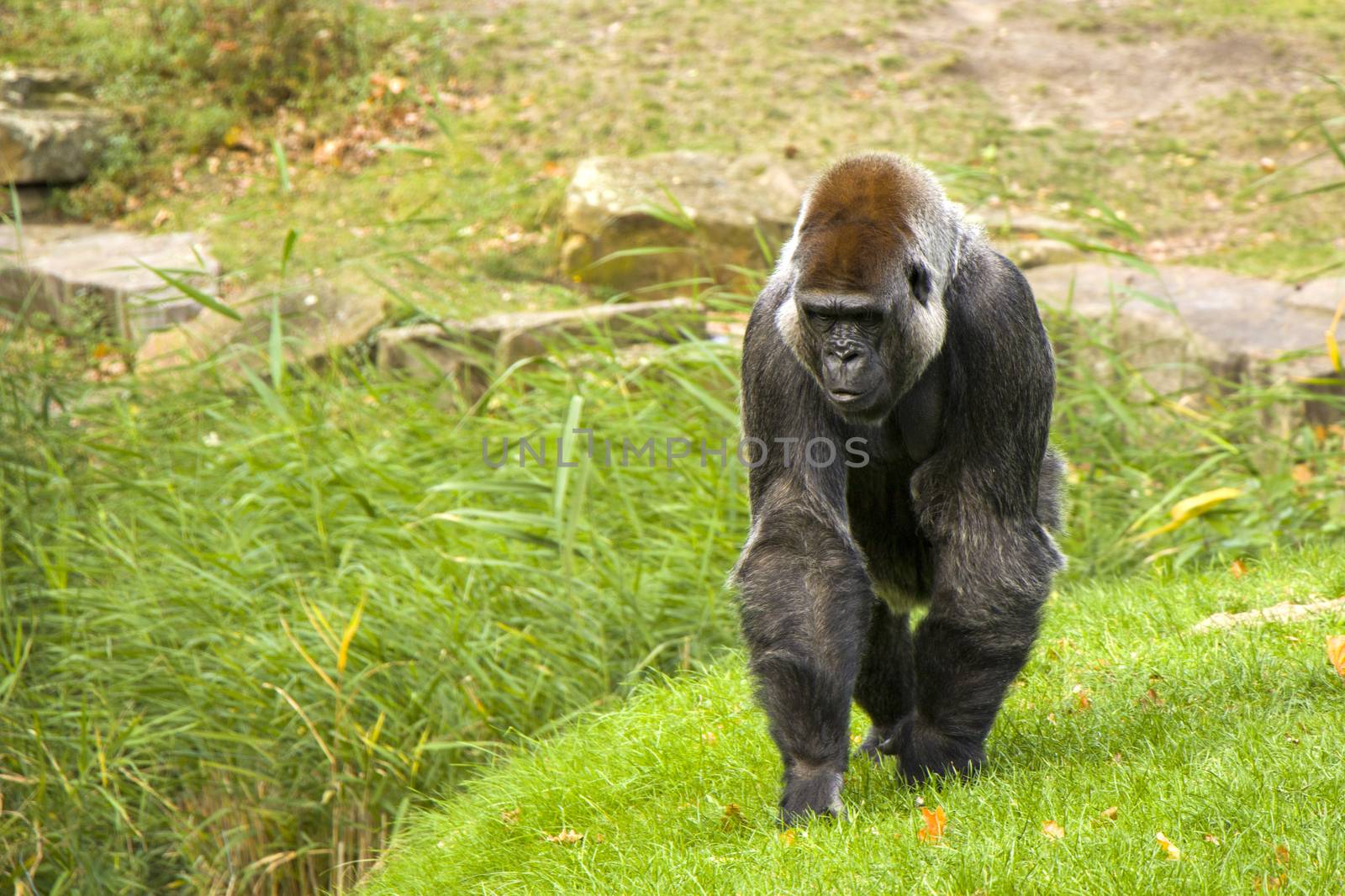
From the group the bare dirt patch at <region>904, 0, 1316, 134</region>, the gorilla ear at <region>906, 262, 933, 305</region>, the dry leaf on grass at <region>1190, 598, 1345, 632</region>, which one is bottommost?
the bare dirt patch at <region>904, 0, 1316, 134</region>

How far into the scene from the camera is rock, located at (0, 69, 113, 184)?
10328 mm

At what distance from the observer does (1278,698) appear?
3.22 metres

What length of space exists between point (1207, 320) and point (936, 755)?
4669mm

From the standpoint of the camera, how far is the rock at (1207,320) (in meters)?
6.42

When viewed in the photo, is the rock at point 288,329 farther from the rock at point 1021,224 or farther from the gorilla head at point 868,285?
the gorilla head at point 868,285

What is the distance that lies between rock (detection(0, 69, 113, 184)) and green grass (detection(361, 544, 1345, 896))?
26.9 ft

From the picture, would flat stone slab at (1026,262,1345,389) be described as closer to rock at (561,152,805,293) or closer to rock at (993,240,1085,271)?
rock at (993,240,1085,271)

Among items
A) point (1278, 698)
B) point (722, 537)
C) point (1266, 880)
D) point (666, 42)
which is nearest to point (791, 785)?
point (1266, 880)

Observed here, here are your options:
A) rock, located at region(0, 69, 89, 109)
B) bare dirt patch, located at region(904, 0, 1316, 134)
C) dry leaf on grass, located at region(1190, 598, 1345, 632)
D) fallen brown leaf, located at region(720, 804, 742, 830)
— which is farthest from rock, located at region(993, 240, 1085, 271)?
rock, located at region(0, 69, 89, 109)

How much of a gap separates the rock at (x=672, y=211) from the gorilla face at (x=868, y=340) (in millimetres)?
4785

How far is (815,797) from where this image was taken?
9.46ft

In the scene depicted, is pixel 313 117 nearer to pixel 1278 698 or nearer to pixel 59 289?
pixel 59 289

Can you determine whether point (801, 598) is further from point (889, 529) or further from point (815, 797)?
point (889, 529)

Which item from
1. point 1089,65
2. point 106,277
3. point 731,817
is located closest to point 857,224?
point 731,817
